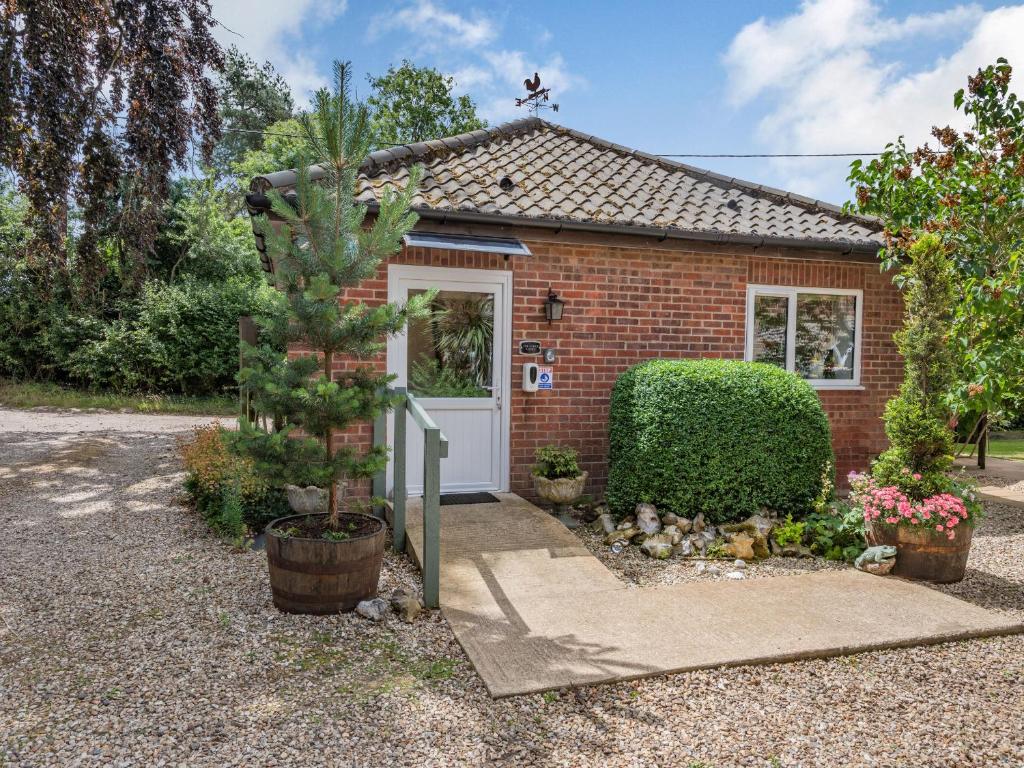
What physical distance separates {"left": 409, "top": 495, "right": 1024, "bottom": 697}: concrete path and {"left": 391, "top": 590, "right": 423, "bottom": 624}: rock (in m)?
0.23

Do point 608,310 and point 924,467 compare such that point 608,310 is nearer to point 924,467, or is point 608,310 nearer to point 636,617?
point 924,467

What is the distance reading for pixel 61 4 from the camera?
7.89 metres

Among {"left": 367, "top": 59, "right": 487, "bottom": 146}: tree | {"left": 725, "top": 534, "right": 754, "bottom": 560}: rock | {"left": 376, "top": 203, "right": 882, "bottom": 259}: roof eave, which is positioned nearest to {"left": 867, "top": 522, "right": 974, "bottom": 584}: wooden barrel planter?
{"left": 725, "top": 534, "right": 754, "bottom": 560}: rock

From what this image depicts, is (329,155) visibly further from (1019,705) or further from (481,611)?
(1019,705)

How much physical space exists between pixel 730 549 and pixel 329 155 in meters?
4.37

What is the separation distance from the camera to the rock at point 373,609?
4.11 meters

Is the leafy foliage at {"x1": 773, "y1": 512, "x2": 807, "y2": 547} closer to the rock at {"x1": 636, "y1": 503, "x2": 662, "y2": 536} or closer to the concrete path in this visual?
the concrete path

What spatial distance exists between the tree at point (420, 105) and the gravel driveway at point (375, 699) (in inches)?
984

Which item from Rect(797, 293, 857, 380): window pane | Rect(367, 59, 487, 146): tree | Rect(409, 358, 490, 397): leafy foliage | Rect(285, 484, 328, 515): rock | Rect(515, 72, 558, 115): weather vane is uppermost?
Rect(367, 59, 487, 146): tree

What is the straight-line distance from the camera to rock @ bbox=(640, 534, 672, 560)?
18.5 feet

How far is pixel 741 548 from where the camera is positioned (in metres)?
5.62

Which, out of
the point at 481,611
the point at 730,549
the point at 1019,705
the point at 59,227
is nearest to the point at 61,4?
the point at 59,227

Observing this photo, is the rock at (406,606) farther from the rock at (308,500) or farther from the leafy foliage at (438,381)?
the leafy foliage at (438,381)

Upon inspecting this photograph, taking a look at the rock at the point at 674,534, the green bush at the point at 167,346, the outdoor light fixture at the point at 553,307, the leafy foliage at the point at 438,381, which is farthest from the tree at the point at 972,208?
the green bush at the point at 167,346
